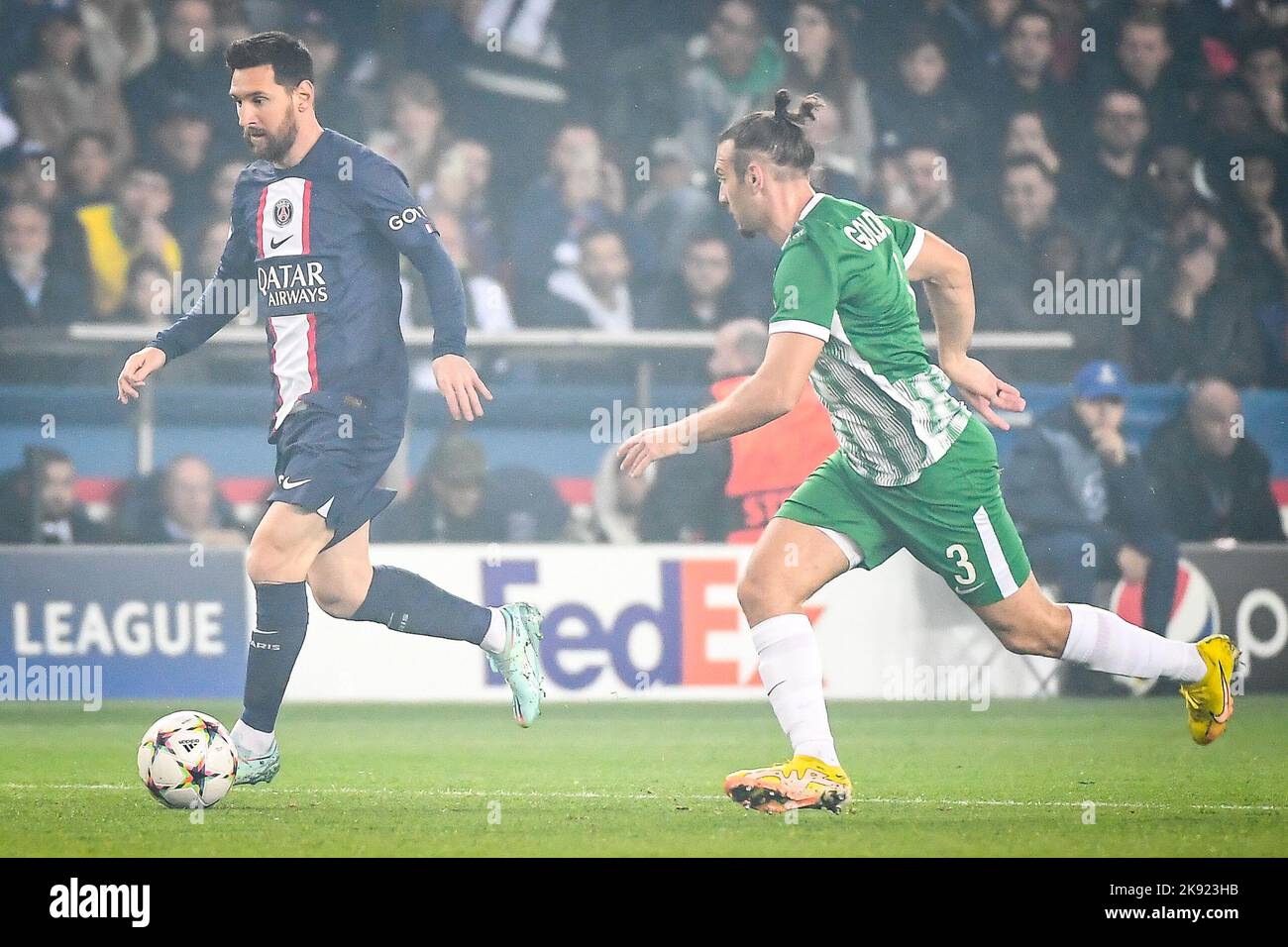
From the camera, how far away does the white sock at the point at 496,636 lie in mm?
5801

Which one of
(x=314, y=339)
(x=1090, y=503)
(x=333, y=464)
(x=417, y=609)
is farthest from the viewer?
(x=1090, y=503)

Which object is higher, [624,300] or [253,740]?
[624,300]

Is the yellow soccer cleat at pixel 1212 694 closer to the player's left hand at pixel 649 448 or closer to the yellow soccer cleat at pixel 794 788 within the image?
the yellow soccer cleat at pixel 794 788

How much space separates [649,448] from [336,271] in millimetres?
1402

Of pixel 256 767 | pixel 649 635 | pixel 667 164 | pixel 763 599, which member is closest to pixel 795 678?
pixel 763 599

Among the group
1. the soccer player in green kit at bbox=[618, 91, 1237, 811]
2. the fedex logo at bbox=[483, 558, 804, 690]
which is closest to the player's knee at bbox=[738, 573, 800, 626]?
the soccer player in green kit at bbox=[618, 91, 1237, 811]

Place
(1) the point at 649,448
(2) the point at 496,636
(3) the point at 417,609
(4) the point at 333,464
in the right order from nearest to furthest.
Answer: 1. (1) the point at 649,448
2. (4) the point at 333,464
3. (3) the point at 417,609
4. (2) the point at 496,636

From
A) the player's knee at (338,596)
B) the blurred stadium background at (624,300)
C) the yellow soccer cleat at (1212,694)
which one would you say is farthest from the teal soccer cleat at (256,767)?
the blurred stadium background at (624,300)

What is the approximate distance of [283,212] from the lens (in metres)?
5.40

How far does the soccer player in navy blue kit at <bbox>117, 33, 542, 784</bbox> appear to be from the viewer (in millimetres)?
5219

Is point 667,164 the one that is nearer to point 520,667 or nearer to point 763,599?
point 520,667

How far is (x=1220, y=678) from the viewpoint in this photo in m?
5.33

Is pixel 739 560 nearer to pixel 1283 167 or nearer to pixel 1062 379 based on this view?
pixel 1062 379

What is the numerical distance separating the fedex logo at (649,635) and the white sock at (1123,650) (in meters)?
3.06
